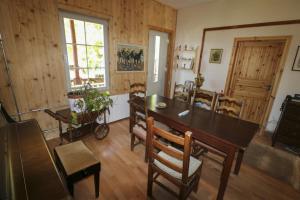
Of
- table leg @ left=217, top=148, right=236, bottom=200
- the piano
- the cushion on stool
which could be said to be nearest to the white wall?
table leg @ left=217, top=148, right=236, bottom=200

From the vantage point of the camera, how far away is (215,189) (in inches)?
69.8

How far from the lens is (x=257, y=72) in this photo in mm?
3189

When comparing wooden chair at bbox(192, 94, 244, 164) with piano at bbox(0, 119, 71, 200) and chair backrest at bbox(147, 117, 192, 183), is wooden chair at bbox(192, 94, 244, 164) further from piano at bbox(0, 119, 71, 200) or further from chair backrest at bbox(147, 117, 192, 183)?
piano at bbox(0, 119, 71, 200)

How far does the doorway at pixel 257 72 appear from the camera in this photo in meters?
2.92

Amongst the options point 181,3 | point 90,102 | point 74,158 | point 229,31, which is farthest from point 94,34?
point 229,31

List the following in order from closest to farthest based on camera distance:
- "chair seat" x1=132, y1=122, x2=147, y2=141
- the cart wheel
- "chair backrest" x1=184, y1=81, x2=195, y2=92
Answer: "chair seat" x1=132, y1=122, x2=147, y2=141 < the cart wheel < "chair backrest" x1=184, y1=81, x2=195, y2=92

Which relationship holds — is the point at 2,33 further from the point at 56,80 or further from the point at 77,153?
the point at 77,153

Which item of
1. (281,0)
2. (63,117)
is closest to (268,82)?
(281,0)

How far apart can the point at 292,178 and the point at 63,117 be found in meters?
3.30

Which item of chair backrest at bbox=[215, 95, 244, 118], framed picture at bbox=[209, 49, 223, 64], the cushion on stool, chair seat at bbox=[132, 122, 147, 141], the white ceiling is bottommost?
chair seat at bbox=[132, 122, 147, 141]

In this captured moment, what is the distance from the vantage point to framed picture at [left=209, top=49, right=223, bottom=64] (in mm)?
3500

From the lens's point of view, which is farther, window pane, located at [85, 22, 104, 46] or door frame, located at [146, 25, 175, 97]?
door frame, located at [146, 25, 175, 97]

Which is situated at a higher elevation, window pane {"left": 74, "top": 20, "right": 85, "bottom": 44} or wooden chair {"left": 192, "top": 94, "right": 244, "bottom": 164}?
window pane {"left": 74, "top": 20, "right": 85, "bottom": 44}

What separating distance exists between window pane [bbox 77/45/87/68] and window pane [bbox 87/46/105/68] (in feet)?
0.25
